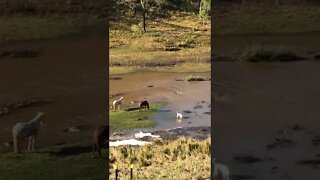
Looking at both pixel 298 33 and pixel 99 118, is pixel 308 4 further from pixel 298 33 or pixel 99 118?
pixel 99 118

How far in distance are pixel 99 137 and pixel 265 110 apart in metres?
1.43

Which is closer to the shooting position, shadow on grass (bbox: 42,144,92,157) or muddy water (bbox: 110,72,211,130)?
shadow on grass (bbox: 42,144,92,157)

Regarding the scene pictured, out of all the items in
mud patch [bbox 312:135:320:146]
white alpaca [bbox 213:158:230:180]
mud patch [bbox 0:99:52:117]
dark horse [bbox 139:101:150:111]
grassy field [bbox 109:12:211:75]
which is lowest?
white alpaca [bbox 213:158:230:180]

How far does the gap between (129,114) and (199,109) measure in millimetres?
981

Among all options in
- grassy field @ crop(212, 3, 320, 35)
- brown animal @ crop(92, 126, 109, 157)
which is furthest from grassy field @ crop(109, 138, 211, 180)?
grassy field @ crop(212, 3, 320, 35)

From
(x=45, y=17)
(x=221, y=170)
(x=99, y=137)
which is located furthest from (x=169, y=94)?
(x=45, y=17)

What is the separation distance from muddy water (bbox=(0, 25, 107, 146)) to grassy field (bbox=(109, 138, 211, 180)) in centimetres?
119

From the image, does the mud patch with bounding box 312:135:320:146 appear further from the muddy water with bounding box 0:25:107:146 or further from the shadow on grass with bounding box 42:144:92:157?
the shadow on grass with bounding box 42:144:92:157

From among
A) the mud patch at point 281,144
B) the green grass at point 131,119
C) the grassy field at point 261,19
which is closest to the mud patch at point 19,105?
the grassy field at point 261,19

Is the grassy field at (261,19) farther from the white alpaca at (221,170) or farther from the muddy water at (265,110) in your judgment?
the white alpaca at (221,170)

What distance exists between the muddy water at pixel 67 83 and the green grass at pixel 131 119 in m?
2.71

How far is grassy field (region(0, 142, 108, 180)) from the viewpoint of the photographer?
4.18 meters

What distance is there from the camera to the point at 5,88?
4137 millimetres

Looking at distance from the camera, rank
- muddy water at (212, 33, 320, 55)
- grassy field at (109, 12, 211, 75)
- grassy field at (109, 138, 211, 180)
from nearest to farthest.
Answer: muddy water at (212, 33, 320, 55) → grassy field at (109, 138, 211, 180) → grassy field at (109, 12, 211, 75)
